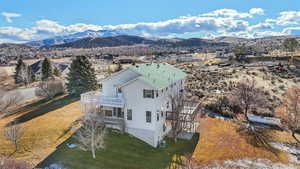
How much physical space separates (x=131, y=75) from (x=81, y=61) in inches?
644

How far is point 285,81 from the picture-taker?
153ft

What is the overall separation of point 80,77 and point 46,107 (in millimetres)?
7567

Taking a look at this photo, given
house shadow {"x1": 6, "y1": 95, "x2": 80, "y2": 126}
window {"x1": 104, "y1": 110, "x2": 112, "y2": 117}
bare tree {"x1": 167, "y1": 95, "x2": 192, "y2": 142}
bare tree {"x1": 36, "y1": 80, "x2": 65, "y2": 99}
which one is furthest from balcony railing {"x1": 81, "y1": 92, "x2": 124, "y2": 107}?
bare tree {"x1": 36, "y1": 80, "x2": 65, "y2": 99}

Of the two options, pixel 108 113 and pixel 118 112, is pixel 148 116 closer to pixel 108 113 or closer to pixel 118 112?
pixel 118 112

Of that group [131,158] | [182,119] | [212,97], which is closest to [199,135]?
[182,119]

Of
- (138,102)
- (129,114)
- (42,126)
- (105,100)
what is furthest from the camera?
(42,126)

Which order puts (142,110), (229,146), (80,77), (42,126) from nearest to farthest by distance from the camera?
(142,110)
(229,146)
(42,126)
(80,77)

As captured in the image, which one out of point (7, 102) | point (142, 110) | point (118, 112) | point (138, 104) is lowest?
point (7, 102)

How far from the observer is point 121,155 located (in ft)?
58.3

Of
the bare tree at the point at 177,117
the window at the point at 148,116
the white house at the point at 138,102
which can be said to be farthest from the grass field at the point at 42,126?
the bare tree at the point at 177,117

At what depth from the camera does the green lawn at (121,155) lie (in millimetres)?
16344

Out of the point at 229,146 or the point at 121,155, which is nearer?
the point at 121,155

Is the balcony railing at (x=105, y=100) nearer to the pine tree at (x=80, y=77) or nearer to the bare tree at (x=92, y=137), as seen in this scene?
the bare tree at (x=92, y=137)

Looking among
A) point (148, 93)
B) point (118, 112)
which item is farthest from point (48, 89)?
Result: point (148, 93)
